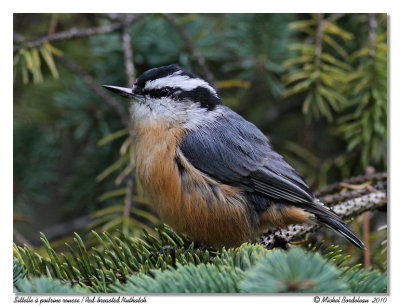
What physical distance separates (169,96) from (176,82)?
0.20ft

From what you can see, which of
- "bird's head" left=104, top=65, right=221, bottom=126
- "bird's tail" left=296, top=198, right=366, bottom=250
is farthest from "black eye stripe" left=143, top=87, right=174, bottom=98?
"bird's tail" left=296, top=198, right=366, bottom=250

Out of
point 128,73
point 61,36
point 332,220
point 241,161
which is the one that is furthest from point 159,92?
point 332,220

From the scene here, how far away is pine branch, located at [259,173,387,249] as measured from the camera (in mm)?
1831

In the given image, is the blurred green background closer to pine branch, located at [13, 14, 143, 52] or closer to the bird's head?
pine branch, located at [13, 14, 143, 52]

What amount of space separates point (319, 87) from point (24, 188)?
1465 millimetres

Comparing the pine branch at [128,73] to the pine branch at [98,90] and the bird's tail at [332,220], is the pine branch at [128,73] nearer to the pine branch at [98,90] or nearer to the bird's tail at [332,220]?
the pine branch at [98,90]

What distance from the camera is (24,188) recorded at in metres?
2.32

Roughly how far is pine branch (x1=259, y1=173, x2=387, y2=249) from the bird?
0.06m

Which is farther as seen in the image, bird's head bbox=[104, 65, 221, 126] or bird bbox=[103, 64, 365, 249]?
bird's head bbox=[104, 65, 221, 126]

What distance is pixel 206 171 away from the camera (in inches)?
69.4

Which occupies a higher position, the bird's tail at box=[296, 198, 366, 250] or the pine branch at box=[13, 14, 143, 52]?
the pine branch at box=[13, 14, 143, 52]
